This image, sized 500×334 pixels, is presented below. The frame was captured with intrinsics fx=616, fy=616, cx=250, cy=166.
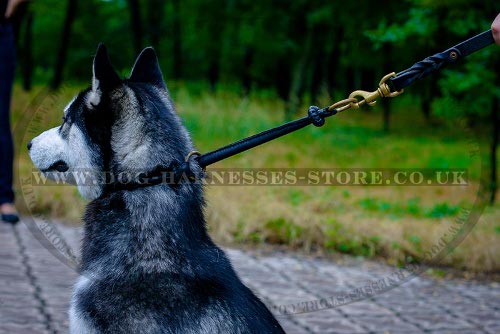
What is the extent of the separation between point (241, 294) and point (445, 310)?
8.97 ft

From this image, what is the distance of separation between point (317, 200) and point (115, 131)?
216 inches

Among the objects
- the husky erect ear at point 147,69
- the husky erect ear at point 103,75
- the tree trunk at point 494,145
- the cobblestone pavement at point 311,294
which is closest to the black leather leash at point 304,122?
the husky erect ear at point 103,75

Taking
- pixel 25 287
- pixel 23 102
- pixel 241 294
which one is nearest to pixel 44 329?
pixel 25 287

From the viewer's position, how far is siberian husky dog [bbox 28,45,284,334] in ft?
7.38

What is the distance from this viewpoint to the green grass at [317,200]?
6301 mm

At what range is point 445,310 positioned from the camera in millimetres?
4598

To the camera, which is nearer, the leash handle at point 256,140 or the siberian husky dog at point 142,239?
the siberian husky dog at point 142,239

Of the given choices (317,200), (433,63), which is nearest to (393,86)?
(433,63)

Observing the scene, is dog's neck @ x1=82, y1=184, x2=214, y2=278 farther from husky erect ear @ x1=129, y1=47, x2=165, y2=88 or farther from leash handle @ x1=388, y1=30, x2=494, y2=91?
leash handle @ x1=388, y1=30, x2=494, y2=91

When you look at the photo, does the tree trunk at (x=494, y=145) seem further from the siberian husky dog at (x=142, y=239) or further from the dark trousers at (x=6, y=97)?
the siberian husky dog at (x=142, y=239)

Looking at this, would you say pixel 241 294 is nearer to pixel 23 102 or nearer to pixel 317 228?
pixel 317 228

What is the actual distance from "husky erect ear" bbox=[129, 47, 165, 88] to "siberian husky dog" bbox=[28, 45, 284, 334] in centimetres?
24

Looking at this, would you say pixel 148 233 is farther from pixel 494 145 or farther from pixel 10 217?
pixel 494 145

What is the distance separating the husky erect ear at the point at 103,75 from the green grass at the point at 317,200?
79 cm
